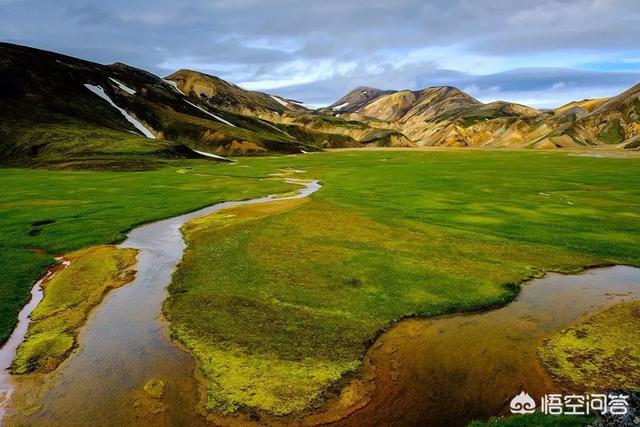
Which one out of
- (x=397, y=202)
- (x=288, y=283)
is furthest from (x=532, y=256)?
(x=397, y=202)

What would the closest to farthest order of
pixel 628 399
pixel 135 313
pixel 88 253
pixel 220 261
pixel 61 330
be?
1. pixel 628 399
2. pixel 61 330
3. pixel 135 313
4. pixel 220 261
5. pixel 88 253

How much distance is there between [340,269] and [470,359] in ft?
40.6

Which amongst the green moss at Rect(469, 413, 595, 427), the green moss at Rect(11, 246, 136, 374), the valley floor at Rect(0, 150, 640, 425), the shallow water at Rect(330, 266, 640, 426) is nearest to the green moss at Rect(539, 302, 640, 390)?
the shallow water at Rect(330, 266, 640, 426)

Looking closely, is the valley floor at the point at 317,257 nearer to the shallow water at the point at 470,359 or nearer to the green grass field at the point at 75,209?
the green grass field at the point at 75,209

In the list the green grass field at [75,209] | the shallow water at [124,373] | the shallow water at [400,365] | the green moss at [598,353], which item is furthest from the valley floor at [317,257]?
the green moss at [598,353]

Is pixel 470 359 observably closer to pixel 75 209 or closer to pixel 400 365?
pixel 400 365

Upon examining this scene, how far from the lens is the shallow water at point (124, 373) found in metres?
15.6

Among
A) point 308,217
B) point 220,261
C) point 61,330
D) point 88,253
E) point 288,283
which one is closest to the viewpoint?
point 61,330

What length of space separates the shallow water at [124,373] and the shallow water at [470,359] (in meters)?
6.28

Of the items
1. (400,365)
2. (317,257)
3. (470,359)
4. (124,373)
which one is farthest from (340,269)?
(124,373)

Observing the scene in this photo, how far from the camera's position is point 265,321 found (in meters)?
22.5

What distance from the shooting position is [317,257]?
32.9 meters

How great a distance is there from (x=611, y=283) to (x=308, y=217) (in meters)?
26.6

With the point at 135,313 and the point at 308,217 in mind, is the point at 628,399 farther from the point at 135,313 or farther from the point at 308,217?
the point at 308,217
